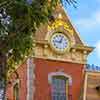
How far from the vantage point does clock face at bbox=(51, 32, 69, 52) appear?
32.0 metres

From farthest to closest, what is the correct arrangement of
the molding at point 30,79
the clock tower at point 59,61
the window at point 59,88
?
1. the window at point 59,88
2. the clock tower at point 59,61
3. the molding at point 30,79

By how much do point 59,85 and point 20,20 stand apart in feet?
54.3

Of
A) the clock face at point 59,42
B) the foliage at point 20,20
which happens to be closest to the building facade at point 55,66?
the clock face at point 59,42

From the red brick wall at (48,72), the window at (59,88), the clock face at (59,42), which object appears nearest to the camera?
the red brick wall at (48,72)

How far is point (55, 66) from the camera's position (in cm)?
3203

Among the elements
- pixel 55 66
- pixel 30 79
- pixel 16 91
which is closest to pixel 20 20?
pixel 30 79

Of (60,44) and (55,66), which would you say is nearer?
(55,66)

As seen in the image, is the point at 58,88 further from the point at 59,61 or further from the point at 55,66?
the point at 59,61

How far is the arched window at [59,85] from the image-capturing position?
1249 inches

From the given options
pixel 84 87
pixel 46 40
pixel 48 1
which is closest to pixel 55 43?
pixel 46 40

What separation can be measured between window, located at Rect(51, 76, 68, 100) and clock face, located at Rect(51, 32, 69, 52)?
1.62m

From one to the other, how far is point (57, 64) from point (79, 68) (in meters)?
1.45

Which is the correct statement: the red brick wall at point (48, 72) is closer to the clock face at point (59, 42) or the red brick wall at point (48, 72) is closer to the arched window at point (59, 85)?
the arched window at point (59, 85)

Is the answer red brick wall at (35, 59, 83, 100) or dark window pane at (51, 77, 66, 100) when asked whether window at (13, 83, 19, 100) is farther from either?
dark window pane at (51, 77, 66, 100)
